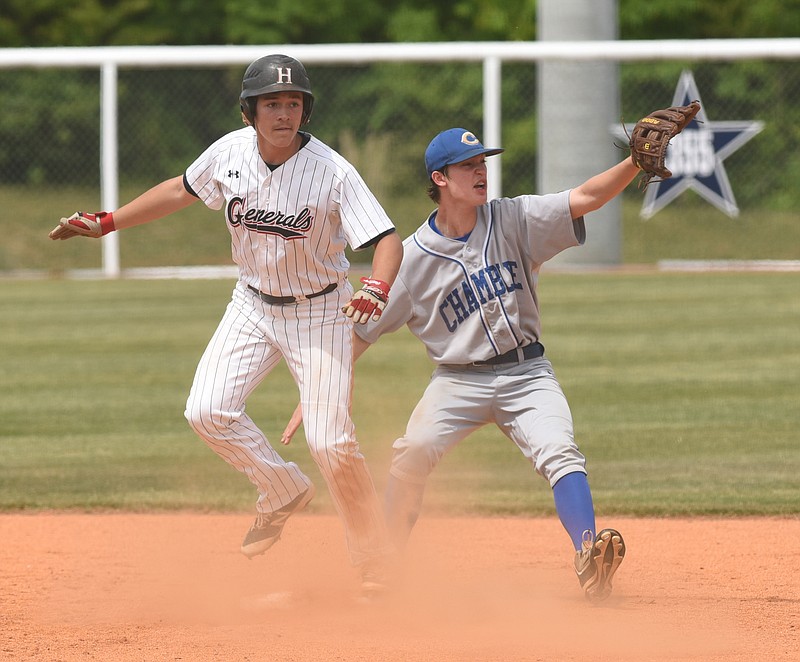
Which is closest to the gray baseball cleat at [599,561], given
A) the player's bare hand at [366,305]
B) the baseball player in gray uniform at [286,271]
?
the baseball player in gray uniform at [286,271]

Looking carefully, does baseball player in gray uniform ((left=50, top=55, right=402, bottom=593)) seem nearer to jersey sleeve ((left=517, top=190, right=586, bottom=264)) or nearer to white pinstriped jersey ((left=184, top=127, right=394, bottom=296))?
white pinstriped jersey ((left=184, top=127, right=394, bottom=296))

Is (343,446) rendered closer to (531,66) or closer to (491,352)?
(491,352)

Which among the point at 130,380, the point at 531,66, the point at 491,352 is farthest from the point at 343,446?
the point at 531,66

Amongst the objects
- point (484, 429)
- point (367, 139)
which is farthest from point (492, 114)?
point (484, 429)

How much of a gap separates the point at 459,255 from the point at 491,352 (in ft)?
1.21

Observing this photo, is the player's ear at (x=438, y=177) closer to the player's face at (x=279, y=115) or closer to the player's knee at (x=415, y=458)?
the player's face at (x=279, y=115)

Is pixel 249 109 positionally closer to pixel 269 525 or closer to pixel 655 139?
pixel 655 139

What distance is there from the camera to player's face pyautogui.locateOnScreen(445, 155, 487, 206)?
15.9 ft

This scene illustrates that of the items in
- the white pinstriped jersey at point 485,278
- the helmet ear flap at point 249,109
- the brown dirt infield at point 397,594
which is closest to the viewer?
the brown dirt infield at point 397,594

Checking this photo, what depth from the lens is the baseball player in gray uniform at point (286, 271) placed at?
4.67 m

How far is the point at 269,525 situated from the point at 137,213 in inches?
50.3

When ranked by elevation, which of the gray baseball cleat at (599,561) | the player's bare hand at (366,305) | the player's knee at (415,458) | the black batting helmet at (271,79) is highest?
the black batting helmet at (271,79)

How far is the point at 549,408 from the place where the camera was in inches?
192

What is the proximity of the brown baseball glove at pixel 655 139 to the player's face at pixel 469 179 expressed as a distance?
554 mm
